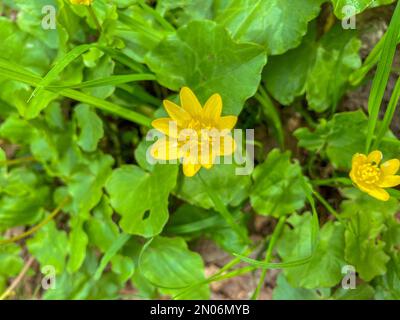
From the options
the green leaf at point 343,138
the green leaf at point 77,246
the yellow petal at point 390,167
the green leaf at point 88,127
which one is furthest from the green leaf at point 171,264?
the yellow petal at point 390,167

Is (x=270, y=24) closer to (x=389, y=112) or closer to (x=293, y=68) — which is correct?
(x=293, y=68)

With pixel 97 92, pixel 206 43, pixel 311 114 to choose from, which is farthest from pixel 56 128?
pixel 311 114

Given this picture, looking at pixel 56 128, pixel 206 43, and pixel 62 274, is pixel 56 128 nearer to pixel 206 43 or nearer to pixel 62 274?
pixel 62 274

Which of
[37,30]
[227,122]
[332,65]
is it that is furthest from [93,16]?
[332,65]

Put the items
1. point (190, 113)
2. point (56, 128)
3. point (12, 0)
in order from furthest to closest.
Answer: point (56, 128) < point (12, 0) < point (190, 113)

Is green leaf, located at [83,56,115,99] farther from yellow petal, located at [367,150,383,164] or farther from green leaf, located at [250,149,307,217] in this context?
yellow petal, located at [367,150,383,164]
